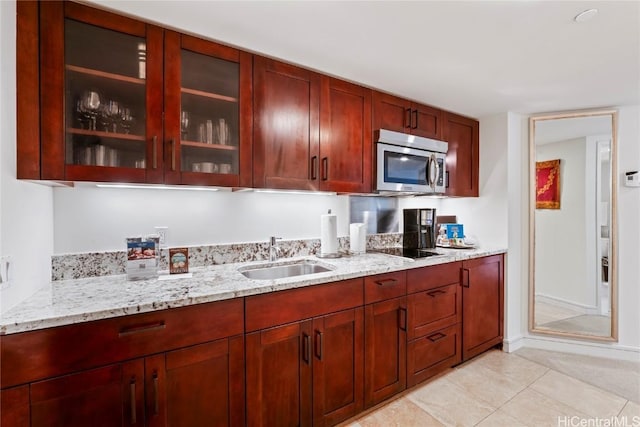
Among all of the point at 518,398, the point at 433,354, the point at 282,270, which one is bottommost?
the point at 518,398

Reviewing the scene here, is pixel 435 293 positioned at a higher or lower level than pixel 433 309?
higher

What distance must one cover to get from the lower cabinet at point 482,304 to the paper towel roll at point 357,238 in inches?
32.5

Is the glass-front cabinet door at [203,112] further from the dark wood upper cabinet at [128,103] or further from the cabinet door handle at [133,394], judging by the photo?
the cabinet door handle at [133,394]

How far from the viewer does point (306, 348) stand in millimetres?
1568

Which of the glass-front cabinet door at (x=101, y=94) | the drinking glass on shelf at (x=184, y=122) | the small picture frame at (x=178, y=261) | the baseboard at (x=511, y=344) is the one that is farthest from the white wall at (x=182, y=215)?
the baseboard at (x=511, y=344)

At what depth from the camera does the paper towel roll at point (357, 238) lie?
2.38 meters

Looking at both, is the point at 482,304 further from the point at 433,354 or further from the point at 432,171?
the point at 432,171

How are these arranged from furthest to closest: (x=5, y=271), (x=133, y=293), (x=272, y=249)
→ (x=272, y=249)
(x=133, y=293)
(x=5, y=271)

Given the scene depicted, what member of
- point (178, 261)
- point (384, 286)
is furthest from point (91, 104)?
point (384, 286)

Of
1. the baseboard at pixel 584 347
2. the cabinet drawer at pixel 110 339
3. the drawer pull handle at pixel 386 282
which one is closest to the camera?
the cabinet drawer at pixel 110 339

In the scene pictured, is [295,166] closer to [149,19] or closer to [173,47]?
[173,47]

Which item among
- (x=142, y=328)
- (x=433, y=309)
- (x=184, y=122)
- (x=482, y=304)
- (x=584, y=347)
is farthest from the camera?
(x=584, y=347)

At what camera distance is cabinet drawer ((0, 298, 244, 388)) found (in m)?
0.99

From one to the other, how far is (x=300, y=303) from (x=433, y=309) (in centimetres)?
115
